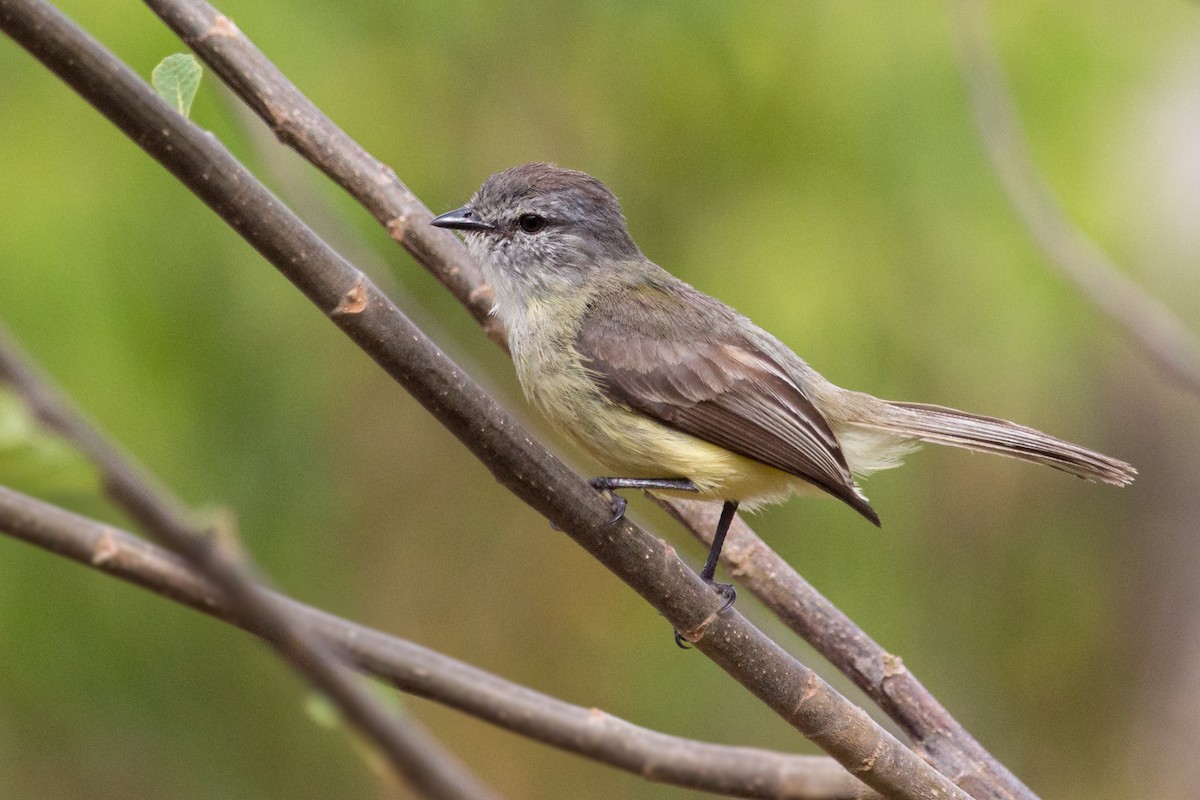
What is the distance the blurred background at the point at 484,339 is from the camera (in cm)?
454

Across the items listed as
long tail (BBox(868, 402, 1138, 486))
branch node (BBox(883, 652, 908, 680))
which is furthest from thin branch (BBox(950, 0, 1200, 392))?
branch node (BBox(883, 652, 908, 680))

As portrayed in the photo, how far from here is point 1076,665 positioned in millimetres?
6793

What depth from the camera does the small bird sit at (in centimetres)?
333

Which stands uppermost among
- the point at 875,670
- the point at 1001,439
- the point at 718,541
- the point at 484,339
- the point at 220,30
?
the point at 484,339

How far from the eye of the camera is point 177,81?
7.17 ft

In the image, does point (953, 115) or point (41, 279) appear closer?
point (41, 279)

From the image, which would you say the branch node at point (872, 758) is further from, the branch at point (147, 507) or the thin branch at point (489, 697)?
the branch at point (147, 507)

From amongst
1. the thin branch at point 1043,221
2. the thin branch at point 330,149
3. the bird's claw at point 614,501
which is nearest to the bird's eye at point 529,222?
the thin branch at point 330,149

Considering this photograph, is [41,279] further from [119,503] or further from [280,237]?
[119,503]

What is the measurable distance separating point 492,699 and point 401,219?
1288mm

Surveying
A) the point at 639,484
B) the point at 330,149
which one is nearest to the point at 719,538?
the point at 639,484

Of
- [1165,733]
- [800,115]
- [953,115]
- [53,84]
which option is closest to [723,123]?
[800,115]

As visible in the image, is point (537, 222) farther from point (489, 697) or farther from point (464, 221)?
point (489, 697)

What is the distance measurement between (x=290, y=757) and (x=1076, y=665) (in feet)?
13.3
